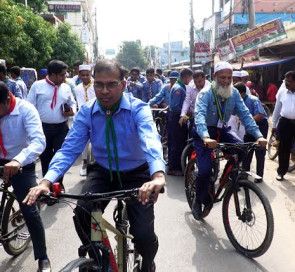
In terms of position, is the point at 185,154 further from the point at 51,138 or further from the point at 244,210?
the point at 244,210

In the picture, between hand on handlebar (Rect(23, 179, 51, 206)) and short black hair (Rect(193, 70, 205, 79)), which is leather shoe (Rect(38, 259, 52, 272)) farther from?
short black hair (Rect(193, 70, 205, 79))

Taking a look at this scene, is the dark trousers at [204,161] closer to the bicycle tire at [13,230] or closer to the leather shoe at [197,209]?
the leather shoe at [197,209]

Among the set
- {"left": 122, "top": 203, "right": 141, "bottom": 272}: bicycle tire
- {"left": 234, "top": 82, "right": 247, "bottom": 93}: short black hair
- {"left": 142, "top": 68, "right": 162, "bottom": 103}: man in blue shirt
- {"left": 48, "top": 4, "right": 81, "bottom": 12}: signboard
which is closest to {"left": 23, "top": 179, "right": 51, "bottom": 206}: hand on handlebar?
{"left": 122, "top": 203, "right": 141, "bottom": 272}: bicycle tire

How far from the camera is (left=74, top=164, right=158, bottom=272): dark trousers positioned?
8.05ft

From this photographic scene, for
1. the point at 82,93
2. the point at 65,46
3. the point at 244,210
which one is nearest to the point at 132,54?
the point at 65,46

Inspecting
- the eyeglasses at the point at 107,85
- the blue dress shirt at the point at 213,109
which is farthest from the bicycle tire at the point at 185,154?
the eyeglasses at the point at 107,85

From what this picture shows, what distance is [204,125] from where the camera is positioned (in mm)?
3904

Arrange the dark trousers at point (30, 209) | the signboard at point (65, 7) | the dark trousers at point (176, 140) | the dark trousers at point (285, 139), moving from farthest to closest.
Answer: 1. the signboard at point (65, 7)
2. the dark trousers at point (176, 140)
3. the dark trousers at point (285, 139)
4. the dark trousers at point (30, 209)

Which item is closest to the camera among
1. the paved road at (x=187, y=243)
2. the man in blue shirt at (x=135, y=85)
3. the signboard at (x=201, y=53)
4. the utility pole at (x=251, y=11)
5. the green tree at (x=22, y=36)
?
the paved road at (x=187, y=243)

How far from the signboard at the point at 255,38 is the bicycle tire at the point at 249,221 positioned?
41.3 feet

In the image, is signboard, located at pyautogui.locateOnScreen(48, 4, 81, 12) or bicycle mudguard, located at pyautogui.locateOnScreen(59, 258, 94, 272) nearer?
bicycle mudguard, located at pyautogui.locateOnScreen(59, 258, 94, 272)

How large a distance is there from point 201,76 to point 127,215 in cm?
405

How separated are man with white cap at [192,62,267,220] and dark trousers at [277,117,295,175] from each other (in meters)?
2.36

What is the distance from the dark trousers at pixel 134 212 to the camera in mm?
2453
